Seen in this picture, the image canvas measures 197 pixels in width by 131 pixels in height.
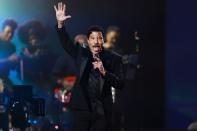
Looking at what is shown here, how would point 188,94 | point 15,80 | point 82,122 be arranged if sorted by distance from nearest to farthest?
point 82,122 < point 15,80 < point 188,94

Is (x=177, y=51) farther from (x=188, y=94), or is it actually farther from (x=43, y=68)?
(x=43, y=68)

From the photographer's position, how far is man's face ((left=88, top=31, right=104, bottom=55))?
5.75 m

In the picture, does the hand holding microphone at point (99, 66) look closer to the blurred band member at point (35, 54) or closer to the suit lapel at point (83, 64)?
the suit lapel at point (83, 64)

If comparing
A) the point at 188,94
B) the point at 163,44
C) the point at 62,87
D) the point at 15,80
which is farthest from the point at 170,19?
the point at 15,80

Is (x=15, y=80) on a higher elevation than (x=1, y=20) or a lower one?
lower

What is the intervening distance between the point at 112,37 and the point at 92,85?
4.63 meters

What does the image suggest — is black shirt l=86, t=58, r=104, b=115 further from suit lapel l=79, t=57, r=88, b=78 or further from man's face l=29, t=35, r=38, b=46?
man's face l=29, t=35, r=38, b=46

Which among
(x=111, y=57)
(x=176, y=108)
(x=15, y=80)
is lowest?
(x=176, y=108)

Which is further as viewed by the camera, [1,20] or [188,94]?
[188,94]

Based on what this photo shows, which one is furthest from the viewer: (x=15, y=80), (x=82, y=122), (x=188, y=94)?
(x=188, y=94)

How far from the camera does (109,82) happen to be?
5.73m

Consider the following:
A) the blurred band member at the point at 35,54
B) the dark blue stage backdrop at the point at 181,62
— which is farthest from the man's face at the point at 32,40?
the dark blue stage backdrop at the point at 181,62

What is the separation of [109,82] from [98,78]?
0.13m

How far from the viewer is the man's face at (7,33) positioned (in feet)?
32.3
